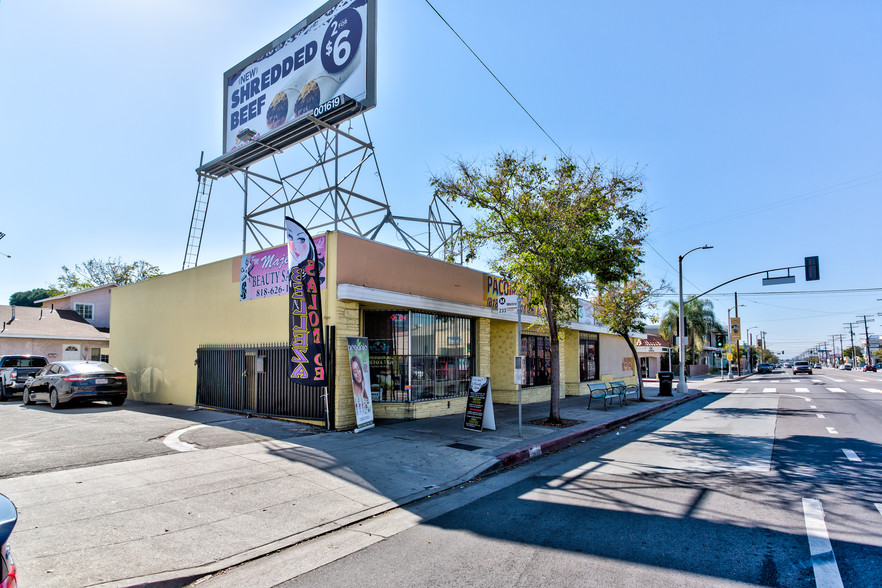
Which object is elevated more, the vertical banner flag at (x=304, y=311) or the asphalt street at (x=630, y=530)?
the vertical banner flag at (x=304, y=311)

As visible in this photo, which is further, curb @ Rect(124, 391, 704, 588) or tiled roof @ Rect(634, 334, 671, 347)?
tiled roof @ Rect(634, 334, 671, 347)

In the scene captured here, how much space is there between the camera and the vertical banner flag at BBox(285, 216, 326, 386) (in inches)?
425

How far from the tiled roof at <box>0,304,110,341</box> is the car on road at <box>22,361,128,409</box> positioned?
11127mm

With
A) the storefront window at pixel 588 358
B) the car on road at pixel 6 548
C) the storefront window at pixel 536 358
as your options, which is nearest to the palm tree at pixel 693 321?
the storefront window at pixel 588 358

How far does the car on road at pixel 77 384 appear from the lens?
557 inches

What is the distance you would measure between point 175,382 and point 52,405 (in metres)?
3.26

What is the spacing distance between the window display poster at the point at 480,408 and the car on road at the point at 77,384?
11.0m

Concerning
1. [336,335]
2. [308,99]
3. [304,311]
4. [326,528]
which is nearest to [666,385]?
[336,335]

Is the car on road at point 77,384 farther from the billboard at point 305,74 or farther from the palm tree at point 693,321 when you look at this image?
the palm tree at point 693,321

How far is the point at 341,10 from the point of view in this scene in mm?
15008

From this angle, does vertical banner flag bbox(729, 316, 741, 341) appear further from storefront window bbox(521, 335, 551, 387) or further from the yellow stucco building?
the yellow stucco building

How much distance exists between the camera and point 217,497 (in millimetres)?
6477

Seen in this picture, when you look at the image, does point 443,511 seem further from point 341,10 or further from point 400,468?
point 341,10

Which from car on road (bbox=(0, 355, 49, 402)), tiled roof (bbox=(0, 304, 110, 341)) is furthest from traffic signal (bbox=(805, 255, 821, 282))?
tiled roof (bbox=(0, 304, 110, 341))
